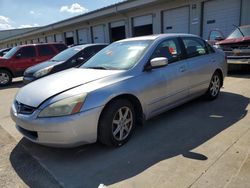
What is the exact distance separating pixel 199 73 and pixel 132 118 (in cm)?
205

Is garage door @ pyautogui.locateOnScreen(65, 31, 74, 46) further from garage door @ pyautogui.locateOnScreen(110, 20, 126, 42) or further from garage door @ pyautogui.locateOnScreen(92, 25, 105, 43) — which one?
garage door @ pyautogui.locateOnScreen(110, 20, 126, 42)

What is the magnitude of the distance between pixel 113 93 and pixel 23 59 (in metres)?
9.42

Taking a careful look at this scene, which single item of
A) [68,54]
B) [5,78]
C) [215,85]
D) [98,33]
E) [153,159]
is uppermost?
[98,33]

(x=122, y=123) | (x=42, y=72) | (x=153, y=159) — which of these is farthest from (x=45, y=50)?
(x=153, y=159)

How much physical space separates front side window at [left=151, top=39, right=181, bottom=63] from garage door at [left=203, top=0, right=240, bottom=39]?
31.2 ft

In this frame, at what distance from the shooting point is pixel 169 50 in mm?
4562

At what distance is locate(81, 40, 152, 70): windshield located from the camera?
405 centimetres

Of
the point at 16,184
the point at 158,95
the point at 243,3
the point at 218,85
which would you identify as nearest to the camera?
the point at 16,184

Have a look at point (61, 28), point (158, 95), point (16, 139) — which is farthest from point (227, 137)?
point (61, 28)

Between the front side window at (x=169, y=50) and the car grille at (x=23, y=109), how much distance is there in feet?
6.85

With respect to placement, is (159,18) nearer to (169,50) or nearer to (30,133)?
(169,50)

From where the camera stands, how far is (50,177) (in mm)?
2979

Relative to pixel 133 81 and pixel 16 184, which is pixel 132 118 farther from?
pixel 16 184

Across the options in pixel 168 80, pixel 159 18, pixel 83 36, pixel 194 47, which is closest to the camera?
pixel 168 80
